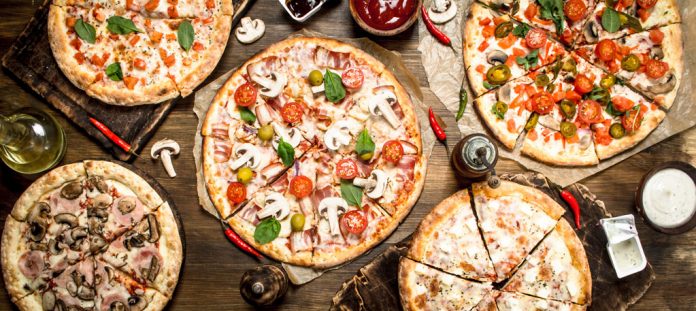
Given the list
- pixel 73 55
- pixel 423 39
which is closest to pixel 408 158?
pixel 423 39

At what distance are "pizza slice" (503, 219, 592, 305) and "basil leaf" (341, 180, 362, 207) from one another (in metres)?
1.86

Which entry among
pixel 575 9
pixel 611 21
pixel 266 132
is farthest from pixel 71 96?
pixel 611 21

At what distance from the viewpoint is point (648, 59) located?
21.6 ft

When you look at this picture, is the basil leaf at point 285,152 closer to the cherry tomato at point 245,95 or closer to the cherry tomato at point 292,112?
the cherry tomato at point 292,112

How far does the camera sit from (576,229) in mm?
6426

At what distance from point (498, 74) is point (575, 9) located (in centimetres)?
123

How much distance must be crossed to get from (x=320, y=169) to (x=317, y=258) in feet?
3.17

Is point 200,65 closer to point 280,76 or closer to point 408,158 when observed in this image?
point 280,76

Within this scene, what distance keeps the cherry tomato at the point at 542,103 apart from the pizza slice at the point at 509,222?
2.97 feet

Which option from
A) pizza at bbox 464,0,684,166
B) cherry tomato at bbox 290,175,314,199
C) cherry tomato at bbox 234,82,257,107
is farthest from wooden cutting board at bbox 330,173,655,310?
cherry tomato at bbox 234,82,257,107

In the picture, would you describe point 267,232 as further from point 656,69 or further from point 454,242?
point 656,69

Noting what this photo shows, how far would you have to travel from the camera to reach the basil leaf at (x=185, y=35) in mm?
6316

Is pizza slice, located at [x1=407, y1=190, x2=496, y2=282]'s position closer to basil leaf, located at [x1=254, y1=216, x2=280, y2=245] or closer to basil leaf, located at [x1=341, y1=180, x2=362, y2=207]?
basil leaf, located at [x1=341, y1=180, x2=362, y2=207]

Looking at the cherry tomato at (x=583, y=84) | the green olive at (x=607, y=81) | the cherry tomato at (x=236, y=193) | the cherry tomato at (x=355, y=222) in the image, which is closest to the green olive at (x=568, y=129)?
the cherry tomato at (x=583, y=84)
